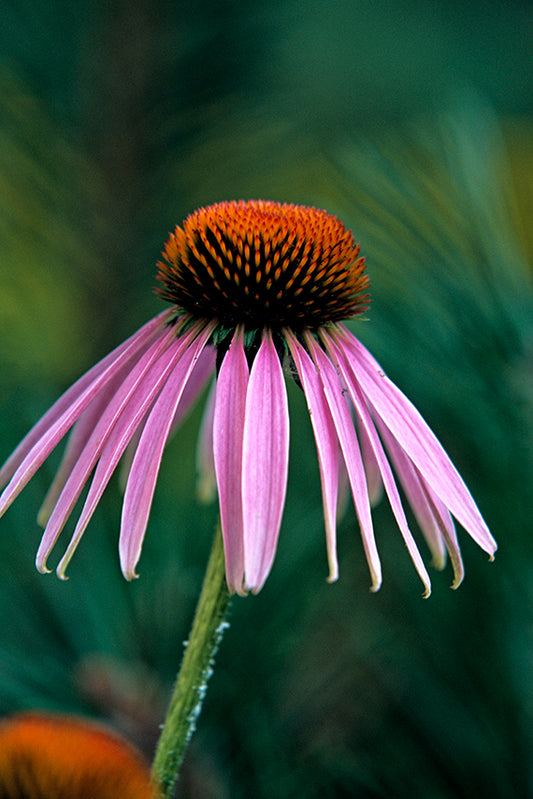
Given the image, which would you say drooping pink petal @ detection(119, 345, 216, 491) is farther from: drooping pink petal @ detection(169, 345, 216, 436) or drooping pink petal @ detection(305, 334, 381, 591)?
drooping pink petal @ detection(305, 334, 381, 591)

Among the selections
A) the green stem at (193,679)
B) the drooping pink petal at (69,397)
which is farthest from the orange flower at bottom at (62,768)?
the drooping pink petal at (69,397)

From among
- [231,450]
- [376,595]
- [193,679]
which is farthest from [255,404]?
[376,595]

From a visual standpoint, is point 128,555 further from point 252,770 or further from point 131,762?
point 252,770

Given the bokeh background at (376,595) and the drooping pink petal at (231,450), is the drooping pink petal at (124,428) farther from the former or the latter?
the bokeh background at (376,595)

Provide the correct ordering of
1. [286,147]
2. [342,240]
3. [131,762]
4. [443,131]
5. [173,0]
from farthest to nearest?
1. [286,147]
2. [173,0]
3. [443,131]
4. [342,240]
5. [131,762]

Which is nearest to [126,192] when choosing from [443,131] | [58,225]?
[58,225]
